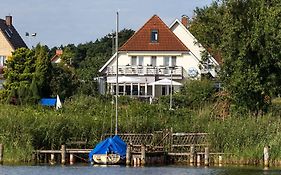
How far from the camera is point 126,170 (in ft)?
129

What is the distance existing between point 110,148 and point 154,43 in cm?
3835

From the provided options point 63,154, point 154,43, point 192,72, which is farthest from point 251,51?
point 154,43

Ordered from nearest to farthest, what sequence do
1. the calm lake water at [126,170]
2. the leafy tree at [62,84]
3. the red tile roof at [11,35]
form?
1. the calm lake water at [126,170]
2. the leafy tree at [62,84]
3. the red tile roof at [11,35]

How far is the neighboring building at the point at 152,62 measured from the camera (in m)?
78.1

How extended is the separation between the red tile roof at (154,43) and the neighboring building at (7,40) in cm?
1399

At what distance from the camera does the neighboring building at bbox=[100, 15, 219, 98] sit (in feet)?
256

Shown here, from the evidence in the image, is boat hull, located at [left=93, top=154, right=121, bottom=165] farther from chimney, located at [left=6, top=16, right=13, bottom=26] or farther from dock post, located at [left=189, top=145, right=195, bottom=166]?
chimney, located at [left=6, top=16, right=13, bottom=26]

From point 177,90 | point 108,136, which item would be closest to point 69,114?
point 108,136

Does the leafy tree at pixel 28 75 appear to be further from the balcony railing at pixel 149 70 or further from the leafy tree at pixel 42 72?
the balcony railing at pixel 149 70

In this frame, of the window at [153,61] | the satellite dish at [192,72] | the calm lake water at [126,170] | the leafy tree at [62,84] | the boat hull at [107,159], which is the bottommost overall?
the calm lake water at [126,170]

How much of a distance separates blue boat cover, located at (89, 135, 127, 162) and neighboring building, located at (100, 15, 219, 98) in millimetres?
33917

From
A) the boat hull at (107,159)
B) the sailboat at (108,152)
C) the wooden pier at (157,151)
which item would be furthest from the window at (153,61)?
the boat hull at (107,159)


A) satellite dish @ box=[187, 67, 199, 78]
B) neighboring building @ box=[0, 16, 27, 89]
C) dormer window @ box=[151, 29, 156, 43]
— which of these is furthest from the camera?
neighboring building @ box=[0, 16, 27, 89]

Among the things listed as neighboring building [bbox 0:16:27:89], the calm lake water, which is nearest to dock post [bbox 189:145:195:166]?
the calm lake water
